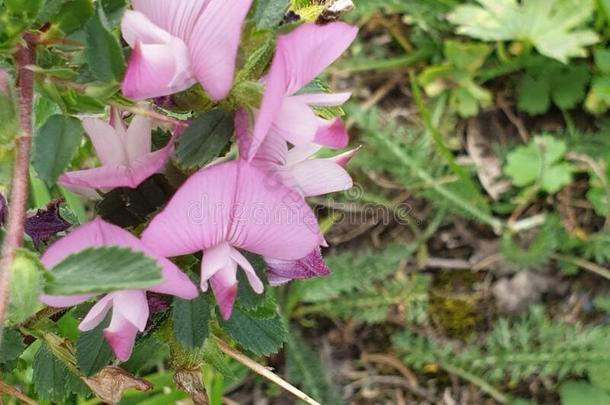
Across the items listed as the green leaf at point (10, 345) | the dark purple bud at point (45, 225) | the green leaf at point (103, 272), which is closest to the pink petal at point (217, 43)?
the green leaf at point (103, 272)

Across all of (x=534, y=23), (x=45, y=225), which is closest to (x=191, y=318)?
(x=45, y=225)

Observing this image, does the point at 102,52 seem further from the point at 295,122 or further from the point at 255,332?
the point at 255,332

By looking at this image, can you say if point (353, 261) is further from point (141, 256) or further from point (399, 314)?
point (141, 256)

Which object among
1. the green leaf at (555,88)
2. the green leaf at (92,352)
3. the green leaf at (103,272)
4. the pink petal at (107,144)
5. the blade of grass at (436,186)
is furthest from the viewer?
the green leaf at (555,88)

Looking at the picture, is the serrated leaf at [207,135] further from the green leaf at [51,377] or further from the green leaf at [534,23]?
the green leaf at [534,23]

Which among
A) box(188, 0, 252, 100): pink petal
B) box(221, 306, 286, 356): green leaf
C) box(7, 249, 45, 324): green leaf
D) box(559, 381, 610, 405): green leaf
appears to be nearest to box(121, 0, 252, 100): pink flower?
box(188, 0, 252, 100): pink petal

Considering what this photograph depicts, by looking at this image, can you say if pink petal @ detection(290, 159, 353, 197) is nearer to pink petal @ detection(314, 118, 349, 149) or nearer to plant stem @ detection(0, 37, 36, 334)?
pink petal @ detection(314, 118, 349, 149)
